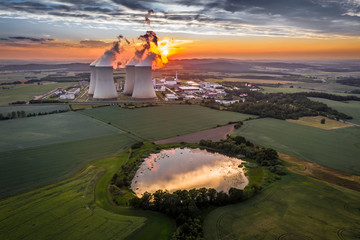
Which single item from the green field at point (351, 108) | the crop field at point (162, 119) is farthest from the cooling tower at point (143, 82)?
the green field at point (351, 108)

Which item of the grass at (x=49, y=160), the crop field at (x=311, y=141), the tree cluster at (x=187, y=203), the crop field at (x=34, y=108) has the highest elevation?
the crop field at (x=311, y=141)

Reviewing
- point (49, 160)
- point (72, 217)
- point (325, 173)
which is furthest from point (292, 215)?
point (49, 160)

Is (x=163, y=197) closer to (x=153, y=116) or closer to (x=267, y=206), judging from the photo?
(x=267, y=206)

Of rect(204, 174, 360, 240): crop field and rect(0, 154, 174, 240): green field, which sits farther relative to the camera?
rect(204, 174, 360, 240): crop field

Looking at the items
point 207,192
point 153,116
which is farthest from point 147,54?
point 207,192

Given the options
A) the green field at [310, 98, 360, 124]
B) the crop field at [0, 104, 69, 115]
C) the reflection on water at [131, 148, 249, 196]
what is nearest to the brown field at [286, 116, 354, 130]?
the green field at [310, 98, 360, 124]

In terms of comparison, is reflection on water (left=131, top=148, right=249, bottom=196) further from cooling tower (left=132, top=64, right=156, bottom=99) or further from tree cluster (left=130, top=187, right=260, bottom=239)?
cooling tower (left=132, top=64, right=156, bottom=99)

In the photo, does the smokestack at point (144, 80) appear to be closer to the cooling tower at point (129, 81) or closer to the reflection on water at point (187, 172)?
the cooling tower at point (129, 81)
